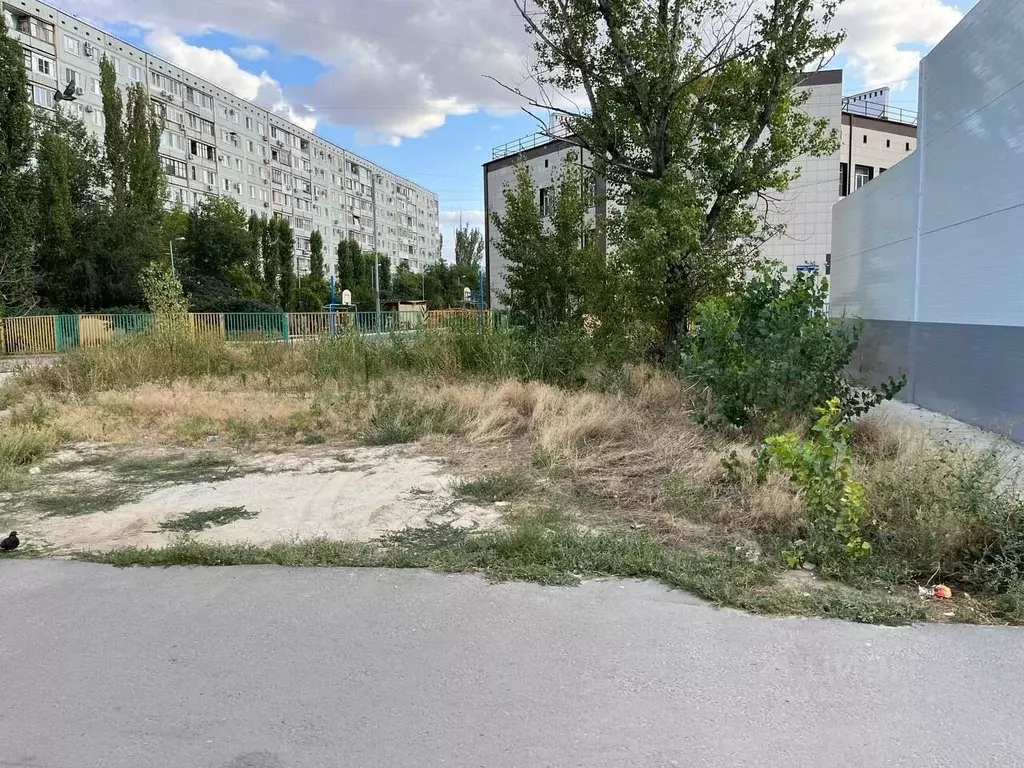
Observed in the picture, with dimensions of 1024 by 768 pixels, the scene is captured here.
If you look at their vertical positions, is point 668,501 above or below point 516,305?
below

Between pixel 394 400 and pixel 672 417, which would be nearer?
pixel 672 417

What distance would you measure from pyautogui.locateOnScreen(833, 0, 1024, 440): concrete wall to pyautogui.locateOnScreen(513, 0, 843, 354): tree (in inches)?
105

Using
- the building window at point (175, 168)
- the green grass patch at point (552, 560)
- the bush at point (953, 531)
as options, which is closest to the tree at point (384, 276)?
the building window at point (175, 168)

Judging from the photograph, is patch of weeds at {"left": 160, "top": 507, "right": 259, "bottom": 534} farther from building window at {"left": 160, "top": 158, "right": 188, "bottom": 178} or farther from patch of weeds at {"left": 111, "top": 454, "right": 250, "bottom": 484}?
building window at {"left": 160, "top": 158, "right": 188, "bottom": 178}

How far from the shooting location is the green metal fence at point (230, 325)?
1459 cm

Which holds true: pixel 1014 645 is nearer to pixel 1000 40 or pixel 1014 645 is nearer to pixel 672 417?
pixel 672 417

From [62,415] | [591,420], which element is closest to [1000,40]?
[591,420]

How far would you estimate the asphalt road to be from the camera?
2631 millimetres

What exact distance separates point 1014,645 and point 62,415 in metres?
11.1

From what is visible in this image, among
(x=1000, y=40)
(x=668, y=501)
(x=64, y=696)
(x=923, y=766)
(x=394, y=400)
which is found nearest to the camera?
(x=923, y=766)

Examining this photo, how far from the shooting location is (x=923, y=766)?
8.22 feet

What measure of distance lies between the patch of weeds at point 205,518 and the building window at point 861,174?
3499 centimetres

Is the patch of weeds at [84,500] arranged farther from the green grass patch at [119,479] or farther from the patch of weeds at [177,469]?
the patch of weeds at [177,469]

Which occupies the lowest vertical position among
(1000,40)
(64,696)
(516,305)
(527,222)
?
(64,696)
